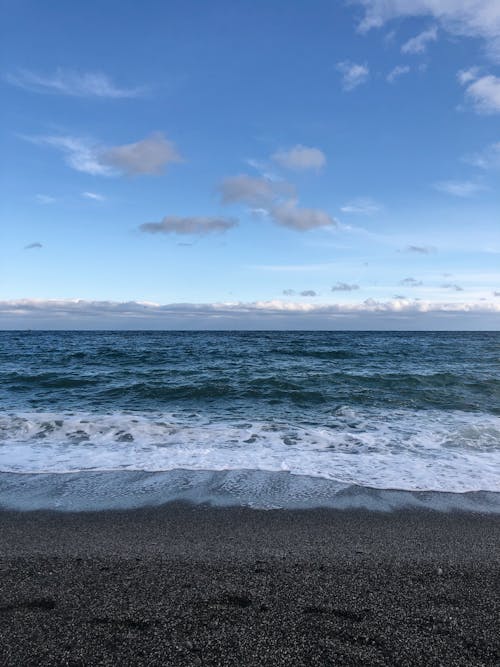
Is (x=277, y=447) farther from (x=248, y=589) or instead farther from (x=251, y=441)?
(x=248, y=589)

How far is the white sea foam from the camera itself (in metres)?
7.09

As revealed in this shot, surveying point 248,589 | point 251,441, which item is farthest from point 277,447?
point 248,589

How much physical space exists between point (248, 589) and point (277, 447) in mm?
5234

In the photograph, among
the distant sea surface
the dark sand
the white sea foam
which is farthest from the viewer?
the white sea foam

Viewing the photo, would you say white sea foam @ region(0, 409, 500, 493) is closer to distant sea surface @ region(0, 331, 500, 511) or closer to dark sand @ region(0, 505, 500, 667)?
distant sea surface @ region(0, 331, 500, 511)

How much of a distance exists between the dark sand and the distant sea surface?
0.87m

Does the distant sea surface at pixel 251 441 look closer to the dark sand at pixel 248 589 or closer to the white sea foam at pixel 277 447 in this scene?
the white sea foam at pixel 277 447

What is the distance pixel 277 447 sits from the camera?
343 inches

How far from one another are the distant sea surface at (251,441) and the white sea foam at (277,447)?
4 centimetres

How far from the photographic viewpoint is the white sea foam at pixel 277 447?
7.09 meters

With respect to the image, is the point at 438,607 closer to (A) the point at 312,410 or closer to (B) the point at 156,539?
(B) the point at 156,539

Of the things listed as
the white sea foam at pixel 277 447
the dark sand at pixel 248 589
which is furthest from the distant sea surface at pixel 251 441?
the dark sand at pixel 248 589

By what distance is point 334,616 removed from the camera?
315 cm

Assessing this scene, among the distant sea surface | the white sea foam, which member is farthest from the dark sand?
the white sea foam
